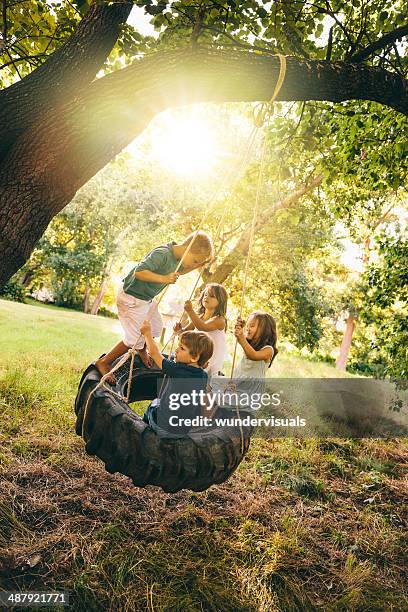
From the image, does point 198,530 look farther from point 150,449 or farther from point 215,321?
point 215,321

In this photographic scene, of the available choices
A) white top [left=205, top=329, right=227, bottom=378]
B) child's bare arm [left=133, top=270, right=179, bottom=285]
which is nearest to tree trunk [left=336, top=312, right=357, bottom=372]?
white top [left=205, top=329, right=227, bottom=378]

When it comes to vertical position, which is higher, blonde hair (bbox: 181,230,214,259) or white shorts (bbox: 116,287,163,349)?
blonde hair (bbox: 181,230,214,259)

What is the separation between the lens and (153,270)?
2865 mm

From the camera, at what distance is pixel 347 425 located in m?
5.57

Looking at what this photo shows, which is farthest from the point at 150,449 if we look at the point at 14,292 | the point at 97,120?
the point at 14,292

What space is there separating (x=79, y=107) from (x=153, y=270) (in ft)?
3.90

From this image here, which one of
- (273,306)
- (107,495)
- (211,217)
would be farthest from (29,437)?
(273,306)

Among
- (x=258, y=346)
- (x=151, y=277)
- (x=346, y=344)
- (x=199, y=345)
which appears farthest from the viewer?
(x=346, y=344)

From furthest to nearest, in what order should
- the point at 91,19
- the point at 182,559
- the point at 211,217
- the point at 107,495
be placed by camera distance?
the point at 211,217
the point at 107,495
the point at 182,559
the point at 91,19

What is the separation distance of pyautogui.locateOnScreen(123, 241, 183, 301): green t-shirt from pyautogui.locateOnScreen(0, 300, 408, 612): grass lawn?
63.6 inches

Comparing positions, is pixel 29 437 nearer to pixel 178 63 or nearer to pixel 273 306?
pixel 178 63

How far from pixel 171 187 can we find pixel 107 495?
687 centimetres

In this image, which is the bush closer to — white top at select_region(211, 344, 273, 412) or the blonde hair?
the blonde hair

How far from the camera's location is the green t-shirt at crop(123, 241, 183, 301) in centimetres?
287
